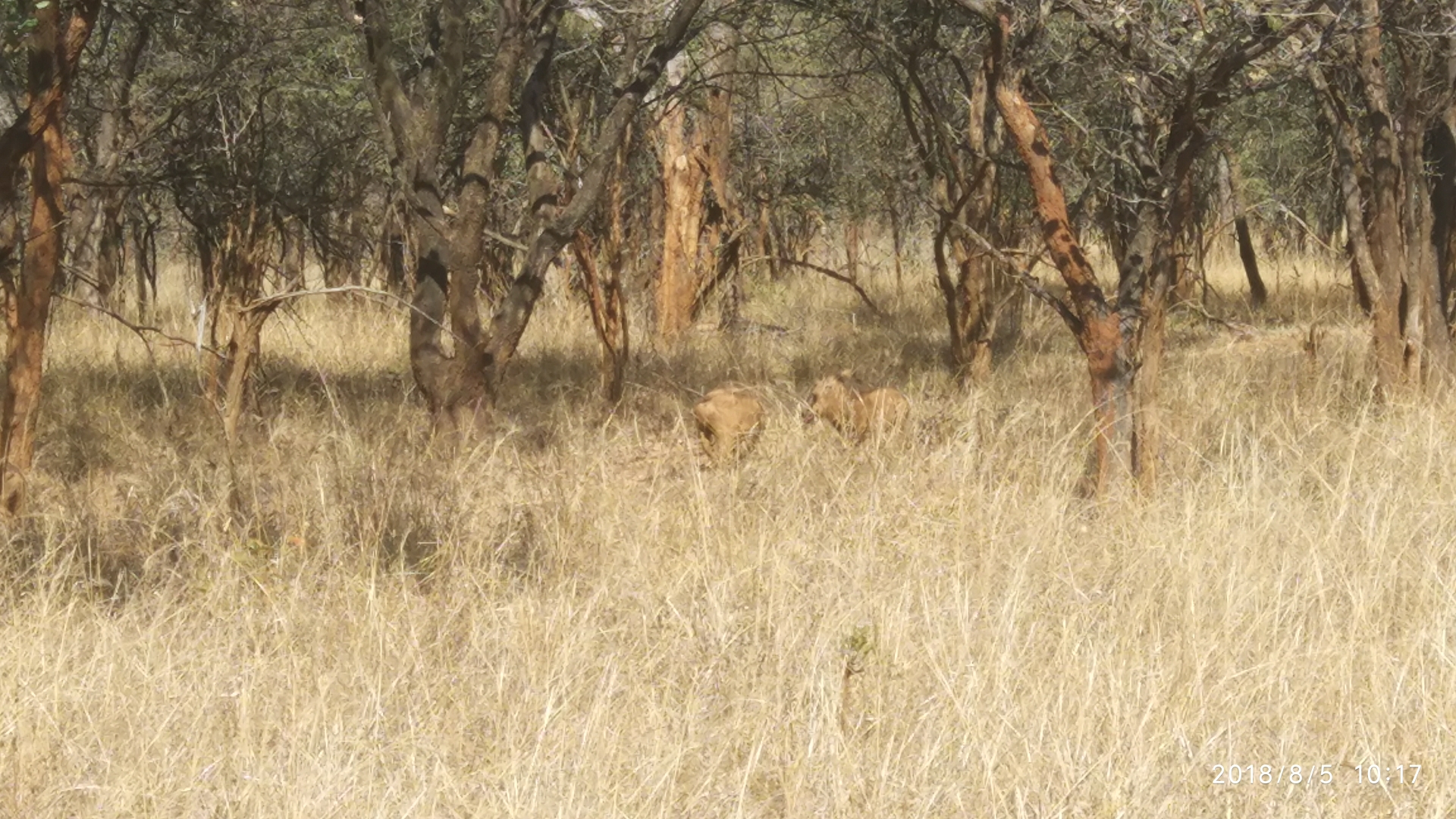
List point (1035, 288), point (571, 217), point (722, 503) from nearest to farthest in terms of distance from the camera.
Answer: point (1035, 288) < point (722, 503) < point (571, 217)

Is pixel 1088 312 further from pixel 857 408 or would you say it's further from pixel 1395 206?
pixel 1395 206

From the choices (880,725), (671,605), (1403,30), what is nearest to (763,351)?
(1403,30)

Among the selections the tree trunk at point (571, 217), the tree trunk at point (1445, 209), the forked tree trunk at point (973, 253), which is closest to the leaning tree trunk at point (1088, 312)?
the tree trunk at point (571, 217)

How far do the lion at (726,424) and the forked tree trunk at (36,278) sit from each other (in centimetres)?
249

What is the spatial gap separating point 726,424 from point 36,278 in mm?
2629

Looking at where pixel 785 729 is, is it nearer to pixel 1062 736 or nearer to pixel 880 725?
pixel 880 725

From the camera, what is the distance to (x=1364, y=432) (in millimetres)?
5973

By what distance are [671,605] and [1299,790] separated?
5.36 ft

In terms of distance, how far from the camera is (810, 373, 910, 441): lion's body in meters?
6.30

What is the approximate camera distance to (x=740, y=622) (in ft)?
13.4
